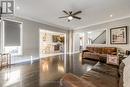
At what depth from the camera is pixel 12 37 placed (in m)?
6.02

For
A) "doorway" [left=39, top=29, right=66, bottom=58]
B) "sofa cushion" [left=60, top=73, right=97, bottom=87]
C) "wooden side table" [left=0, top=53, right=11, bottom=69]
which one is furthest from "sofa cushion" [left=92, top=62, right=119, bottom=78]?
"doorway" [left=39, top=29, right=66, bottom=58]

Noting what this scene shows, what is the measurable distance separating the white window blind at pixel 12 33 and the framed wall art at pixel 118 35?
19.9 ft

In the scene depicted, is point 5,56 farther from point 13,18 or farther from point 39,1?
point 39,1

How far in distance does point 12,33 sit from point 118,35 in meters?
6.55

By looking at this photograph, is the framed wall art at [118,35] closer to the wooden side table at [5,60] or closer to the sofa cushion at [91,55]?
the sofa cushion at [91,55]

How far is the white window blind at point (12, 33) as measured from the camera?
5.72 metres

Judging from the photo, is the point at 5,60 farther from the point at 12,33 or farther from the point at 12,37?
the point at 12,33

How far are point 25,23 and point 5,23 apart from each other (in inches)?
48.4

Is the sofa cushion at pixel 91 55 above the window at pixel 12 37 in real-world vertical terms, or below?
below

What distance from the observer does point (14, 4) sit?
15.3 ft

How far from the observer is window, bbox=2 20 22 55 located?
568cm

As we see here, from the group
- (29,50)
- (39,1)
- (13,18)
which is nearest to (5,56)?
(29,50)

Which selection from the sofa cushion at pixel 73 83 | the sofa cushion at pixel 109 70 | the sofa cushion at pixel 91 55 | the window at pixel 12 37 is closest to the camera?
the sofa cushion at pixel 73 83

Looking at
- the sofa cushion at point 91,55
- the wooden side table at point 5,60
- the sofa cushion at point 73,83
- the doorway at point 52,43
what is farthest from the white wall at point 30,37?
the sofa cushion at point 73,83
